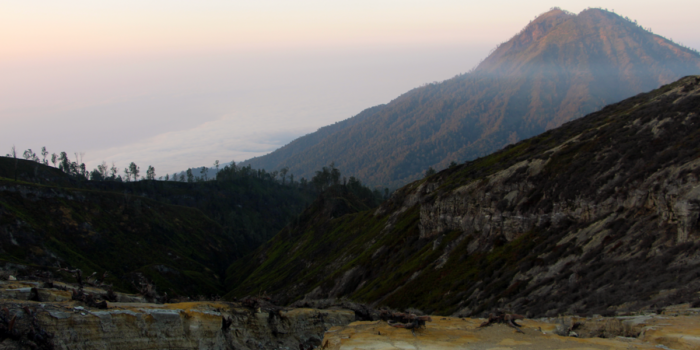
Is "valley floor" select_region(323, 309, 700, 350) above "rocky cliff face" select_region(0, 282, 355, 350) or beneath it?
beneath

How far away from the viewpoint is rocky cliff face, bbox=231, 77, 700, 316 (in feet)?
120

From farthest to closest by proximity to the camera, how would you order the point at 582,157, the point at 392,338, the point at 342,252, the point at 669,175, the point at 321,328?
1. the point at 342,252
2. the point at 582,157
3. the point at 669,175
4. the point at 321,328
5. the point at 392,338

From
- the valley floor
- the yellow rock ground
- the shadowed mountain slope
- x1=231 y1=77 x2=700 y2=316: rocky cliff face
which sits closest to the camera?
the yellow rock ground

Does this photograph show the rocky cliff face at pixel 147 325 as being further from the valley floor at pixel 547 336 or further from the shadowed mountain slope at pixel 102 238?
the shadowed mountain slope at pixel 102 238

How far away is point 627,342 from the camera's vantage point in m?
20.5

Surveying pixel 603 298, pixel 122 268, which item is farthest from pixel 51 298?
pixel 122 268

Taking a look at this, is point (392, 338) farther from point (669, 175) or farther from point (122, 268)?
point (122, 268)

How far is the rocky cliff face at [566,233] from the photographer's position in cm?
3666

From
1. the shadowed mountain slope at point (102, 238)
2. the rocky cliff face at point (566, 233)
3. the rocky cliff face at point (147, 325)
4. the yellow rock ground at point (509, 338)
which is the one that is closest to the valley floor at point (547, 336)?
the yellow rock ground at point (509, 338)

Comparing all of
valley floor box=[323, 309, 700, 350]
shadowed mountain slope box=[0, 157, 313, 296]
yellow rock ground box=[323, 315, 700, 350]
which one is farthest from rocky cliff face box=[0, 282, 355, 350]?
shadowed mountain slope box=[0, 157, 313, 296]

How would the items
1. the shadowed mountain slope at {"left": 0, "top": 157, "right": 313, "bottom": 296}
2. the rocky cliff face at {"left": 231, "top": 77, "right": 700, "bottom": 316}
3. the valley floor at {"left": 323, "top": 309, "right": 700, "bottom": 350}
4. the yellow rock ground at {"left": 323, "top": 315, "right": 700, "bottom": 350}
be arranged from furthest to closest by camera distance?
the shadowed mountain slope at {"left": 0, "top": 157, "right": 313, "bottom": 296} < the rocky cliff face at {"left": 231, "top": 77, "right": 700, "bottom": 316} < the valley floor at {"left": 323, "top": 309, "right": 700, "bottom": 350} < the yellow rock ground at {"left": 323, "top": 315, "right": 700, "bottom": 350}

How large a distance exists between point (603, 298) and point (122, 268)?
14763 centimetres

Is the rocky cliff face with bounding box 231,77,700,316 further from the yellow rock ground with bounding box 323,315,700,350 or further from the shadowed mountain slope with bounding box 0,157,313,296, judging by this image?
the shadowed mountain slope with bounding box 0,157,313,296

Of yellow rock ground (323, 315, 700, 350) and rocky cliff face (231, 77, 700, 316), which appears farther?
rocky cliff face (231, 77, 700, 316)
